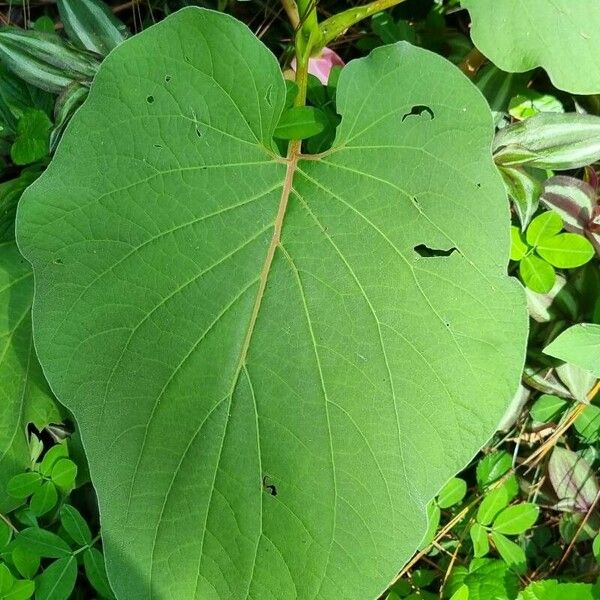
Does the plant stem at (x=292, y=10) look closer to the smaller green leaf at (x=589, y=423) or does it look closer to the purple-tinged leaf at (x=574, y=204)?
the purple-tinged leaf at (x=574, y=204)

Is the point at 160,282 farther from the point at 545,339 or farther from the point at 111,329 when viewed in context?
the point at 545,339

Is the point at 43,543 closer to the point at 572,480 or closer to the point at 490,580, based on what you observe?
the point at 490,580

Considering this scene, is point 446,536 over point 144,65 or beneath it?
beneath

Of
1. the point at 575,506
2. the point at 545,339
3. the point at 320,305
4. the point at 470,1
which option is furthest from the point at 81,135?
the point at 575,506

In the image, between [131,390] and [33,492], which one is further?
[33,492]

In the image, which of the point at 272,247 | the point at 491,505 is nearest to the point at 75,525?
the point at 272,247

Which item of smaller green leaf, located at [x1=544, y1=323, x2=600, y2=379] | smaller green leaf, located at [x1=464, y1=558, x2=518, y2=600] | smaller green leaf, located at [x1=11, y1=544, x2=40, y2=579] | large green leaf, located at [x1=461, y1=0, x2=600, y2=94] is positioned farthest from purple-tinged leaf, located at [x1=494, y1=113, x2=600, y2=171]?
smaller green leaf, located at [x1=11, y1=544, x2=40, y2=579]

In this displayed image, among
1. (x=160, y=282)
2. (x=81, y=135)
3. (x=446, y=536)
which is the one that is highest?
(x=81, y=135)
